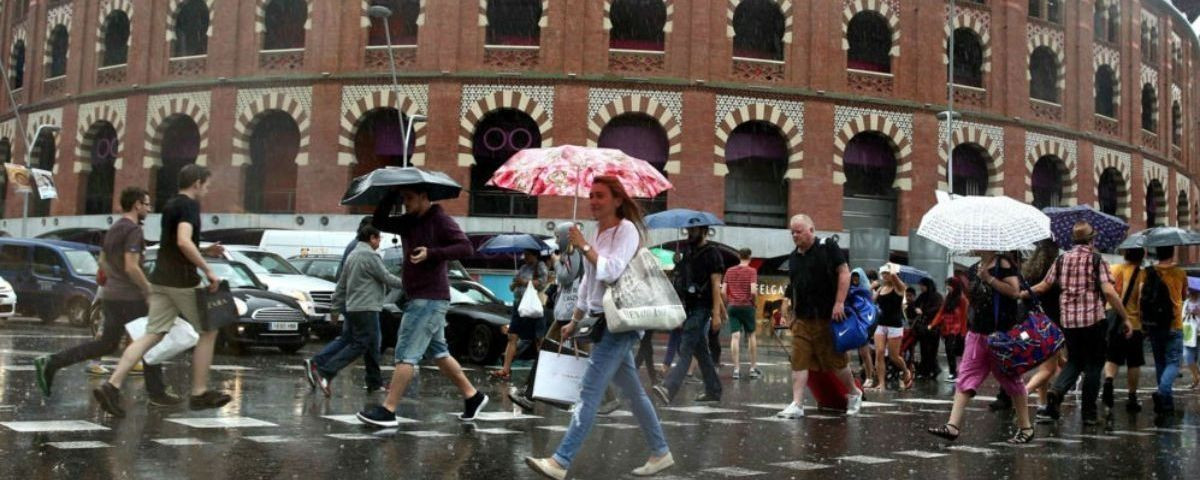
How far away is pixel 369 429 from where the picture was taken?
8414 millimetres

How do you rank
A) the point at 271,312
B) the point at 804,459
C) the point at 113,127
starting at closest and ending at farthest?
the point at 804,459, the point at 271,312, the point at 113,127

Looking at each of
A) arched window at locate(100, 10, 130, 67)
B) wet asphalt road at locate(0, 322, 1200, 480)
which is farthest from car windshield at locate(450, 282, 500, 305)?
arched window at locate(100, 10, 130, 67)

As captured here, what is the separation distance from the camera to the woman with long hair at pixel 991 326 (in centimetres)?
869

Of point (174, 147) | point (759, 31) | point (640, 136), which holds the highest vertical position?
point (759, 31)

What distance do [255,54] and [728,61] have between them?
14.1 m

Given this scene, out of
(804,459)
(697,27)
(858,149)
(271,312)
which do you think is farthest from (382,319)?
(858,149)

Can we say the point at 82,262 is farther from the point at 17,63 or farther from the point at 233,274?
the point at 17,63

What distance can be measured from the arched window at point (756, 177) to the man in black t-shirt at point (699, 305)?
2133 cm

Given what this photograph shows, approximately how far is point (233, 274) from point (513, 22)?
58.5ft

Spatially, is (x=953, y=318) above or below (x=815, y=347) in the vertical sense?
above

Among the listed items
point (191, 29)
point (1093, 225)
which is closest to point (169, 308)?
point (1093, 225)

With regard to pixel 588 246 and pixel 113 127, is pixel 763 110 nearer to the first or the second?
pixel 113 127

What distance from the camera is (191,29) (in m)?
36.2

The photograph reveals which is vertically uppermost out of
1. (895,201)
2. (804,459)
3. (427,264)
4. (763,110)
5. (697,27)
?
(697,27)
